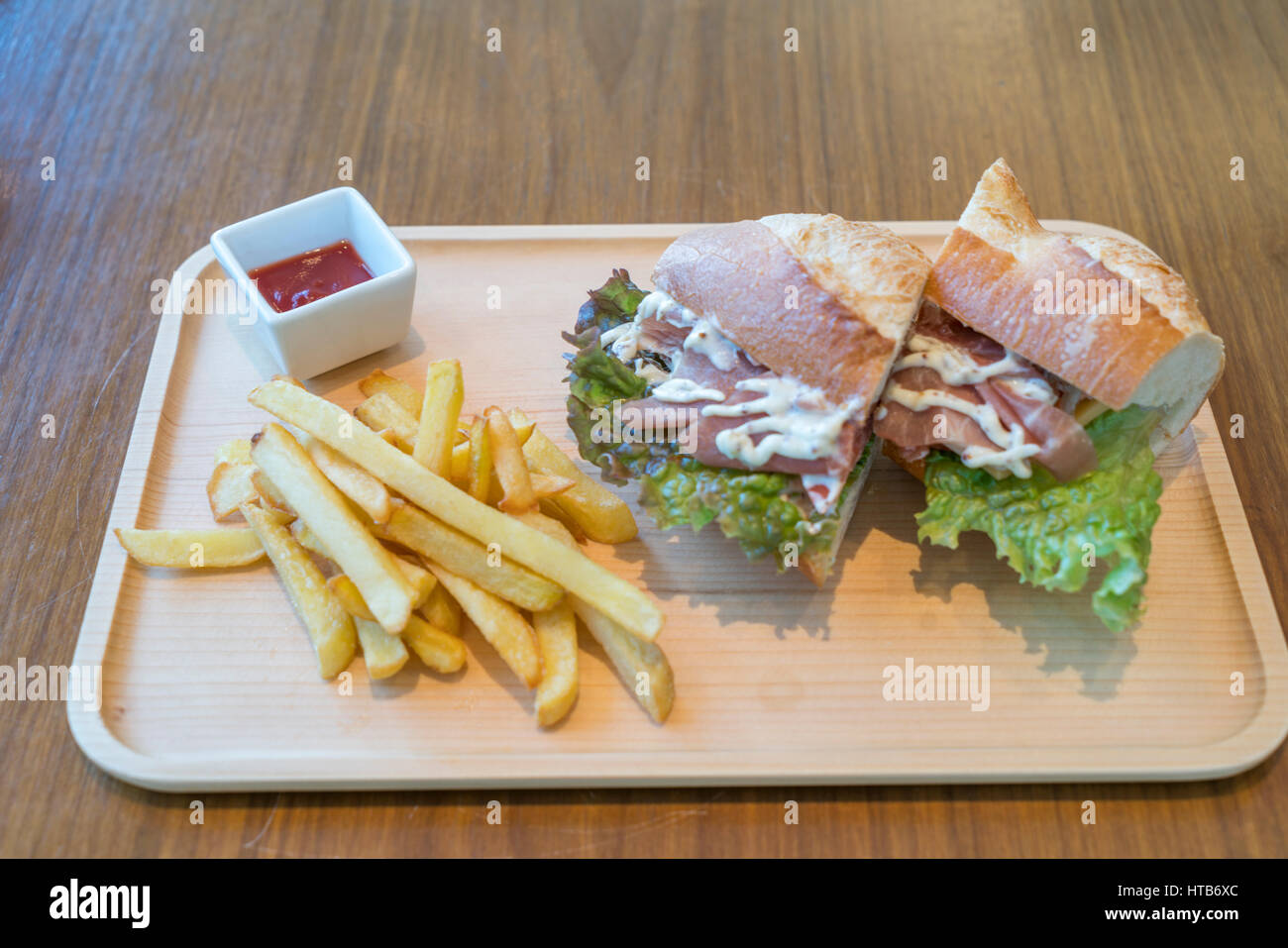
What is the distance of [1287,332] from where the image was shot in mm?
3762

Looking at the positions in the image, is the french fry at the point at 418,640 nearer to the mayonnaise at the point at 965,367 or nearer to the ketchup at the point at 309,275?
the ketchup at the point at 309,275

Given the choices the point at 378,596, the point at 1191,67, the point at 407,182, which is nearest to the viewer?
the point at 378,596

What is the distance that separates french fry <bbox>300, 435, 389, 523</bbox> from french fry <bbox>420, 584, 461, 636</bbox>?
0.85 ft

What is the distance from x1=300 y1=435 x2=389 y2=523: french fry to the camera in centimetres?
257

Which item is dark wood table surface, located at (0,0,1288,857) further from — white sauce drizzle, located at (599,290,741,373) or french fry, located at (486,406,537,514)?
white sauce drizzle, located at (599,290,741,373)

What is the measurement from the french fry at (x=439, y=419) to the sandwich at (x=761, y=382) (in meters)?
0.40

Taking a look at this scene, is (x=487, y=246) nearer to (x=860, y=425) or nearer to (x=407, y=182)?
(x=407, y=182)

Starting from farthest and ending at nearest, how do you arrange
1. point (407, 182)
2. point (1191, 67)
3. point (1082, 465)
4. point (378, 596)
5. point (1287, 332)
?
1. point (1191, 67)
2. point (407, 182)
3. point (1287, 332)
4. point (1082, 465)
5. point (378, 596)

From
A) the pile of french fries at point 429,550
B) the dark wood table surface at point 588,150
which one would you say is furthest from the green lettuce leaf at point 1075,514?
the pile of french fries at point 429,550

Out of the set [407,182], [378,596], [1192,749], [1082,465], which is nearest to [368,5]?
[407,182]

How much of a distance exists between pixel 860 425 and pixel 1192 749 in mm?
1121

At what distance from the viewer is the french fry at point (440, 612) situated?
2.68m

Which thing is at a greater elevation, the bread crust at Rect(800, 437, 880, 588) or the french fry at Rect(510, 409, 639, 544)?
the french fry at Rect(510, 409, 639, 544)


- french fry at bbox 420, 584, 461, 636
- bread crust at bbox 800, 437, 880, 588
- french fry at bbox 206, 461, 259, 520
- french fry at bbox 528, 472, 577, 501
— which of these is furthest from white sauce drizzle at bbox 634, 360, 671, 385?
french fry at bbox 206, 461, 259, 520
